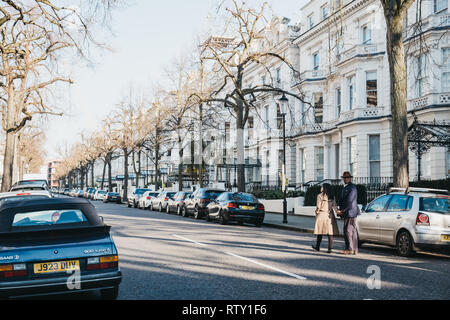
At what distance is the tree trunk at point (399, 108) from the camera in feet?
51.1

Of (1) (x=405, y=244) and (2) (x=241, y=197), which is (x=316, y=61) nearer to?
(2) (x=241, y=197)

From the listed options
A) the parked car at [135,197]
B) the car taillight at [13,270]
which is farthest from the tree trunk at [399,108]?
the parked car at [135,197]

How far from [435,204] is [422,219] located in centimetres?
66

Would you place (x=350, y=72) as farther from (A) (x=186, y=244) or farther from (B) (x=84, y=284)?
(B) (x=84, y=284)

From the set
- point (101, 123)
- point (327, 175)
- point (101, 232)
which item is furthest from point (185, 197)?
point (101, 123)

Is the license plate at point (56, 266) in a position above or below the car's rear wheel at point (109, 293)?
above

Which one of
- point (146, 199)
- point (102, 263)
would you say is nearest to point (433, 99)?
point (146, 199)

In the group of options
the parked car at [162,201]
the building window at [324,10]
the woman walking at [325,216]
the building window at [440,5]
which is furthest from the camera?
the building window at [324,10]

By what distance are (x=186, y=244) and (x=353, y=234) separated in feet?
14.3

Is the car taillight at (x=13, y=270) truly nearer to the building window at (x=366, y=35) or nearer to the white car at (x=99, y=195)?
the building window at (x=366, y=35)

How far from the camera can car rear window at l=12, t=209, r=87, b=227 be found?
23.4 ft

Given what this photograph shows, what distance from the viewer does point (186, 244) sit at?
13.5 m

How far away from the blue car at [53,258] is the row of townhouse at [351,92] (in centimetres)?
1404

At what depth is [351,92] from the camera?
3381cm
